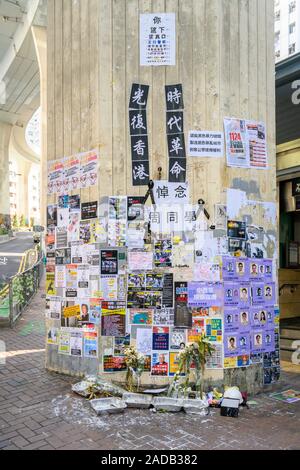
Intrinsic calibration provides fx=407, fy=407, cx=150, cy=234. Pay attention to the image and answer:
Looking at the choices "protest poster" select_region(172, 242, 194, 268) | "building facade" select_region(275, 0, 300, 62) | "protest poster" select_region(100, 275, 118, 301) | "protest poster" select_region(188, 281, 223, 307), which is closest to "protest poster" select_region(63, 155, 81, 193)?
"protest poster" select_region(100, 275, 118, 301)

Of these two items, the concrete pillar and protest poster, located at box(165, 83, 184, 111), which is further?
the concrete pillar

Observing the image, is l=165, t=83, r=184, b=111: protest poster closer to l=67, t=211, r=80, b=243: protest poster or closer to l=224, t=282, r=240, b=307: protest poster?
l=67, t=211, r=80, b=243: protest poster

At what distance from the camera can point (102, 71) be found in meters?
6.12

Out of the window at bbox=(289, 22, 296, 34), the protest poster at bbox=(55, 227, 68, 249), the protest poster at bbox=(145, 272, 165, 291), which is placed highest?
the window at bbox=(289, 22, 296, 34)

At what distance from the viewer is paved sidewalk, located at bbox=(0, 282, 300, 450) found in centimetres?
444

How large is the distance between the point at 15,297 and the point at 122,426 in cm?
754

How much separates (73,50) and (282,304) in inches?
284

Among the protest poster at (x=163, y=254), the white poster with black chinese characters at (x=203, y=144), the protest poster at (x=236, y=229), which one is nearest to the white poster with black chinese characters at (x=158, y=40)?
the white poster with black chinese characters at (x=203, y=144)

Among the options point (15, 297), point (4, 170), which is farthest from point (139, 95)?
point (4, 170)

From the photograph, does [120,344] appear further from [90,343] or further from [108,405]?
[108,405]

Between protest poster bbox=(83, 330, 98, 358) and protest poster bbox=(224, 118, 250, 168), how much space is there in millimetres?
3333

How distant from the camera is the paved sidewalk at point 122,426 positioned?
444 cm

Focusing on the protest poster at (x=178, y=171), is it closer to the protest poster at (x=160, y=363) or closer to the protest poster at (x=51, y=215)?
the protest poster at (x=51, y=215)

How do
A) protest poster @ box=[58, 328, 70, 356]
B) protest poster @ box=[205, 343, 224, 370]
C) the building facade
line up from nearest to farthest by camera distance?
protest poster @ box=[205, 343, 224, 370], protest poster @ box=[58, 328, 70, 356], the building facade
